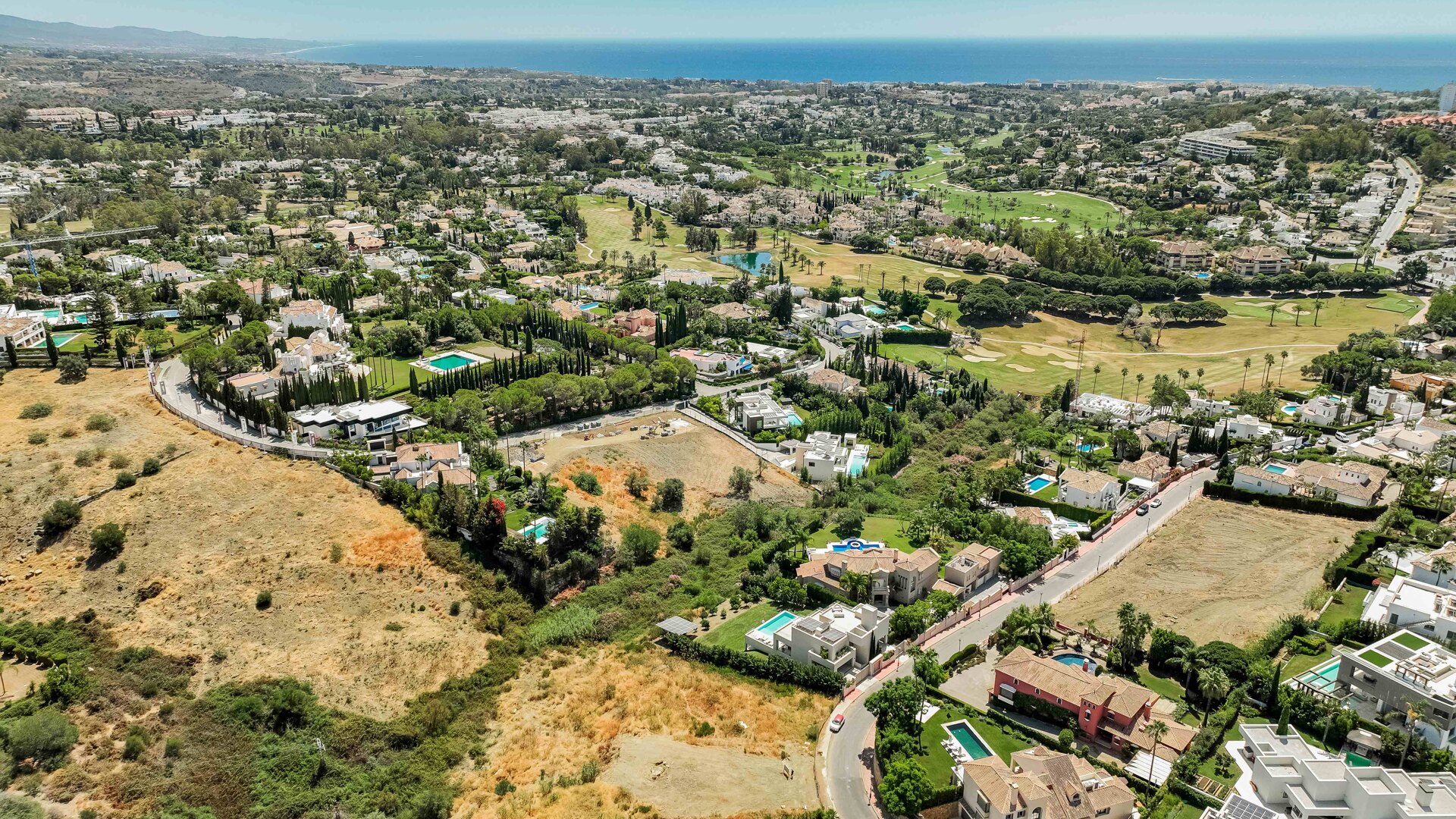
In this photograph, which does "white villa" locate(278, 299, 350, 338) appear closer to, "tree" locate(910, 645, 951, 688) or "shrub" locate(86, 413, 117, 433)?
"shrub" locate(86, 413, 117, 433)

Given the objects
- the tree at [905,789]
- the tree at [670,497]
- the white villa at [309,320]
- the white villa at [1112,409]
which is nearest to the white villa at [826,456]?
the tree at [670,497]

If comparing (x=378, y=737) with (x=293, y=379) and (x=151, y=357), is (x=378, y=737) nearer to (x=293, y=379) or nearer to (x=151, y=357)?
(x=293, y=379)

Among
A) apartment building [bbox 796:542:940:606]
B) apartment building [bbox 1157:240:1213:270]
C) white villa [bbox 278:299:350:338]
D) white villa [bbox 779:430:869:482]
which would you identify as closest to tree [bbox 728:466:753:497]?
white villa [bbox 779:430:869:482]

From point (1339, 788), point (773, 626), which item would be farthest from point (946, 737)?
point (1339, 788)

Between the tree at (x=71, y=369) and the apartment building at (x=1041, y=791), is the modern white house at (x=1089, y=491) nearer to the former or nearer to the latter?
the apartment building at (x=1041, y=791)

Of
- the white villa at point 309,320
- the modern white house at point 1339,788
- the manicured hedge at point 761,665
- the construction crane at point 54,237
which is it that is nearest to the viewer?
the modern white house at point 1339,788

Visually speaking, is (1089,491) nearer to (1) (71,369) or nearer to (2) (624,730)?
(2) (624,730)
